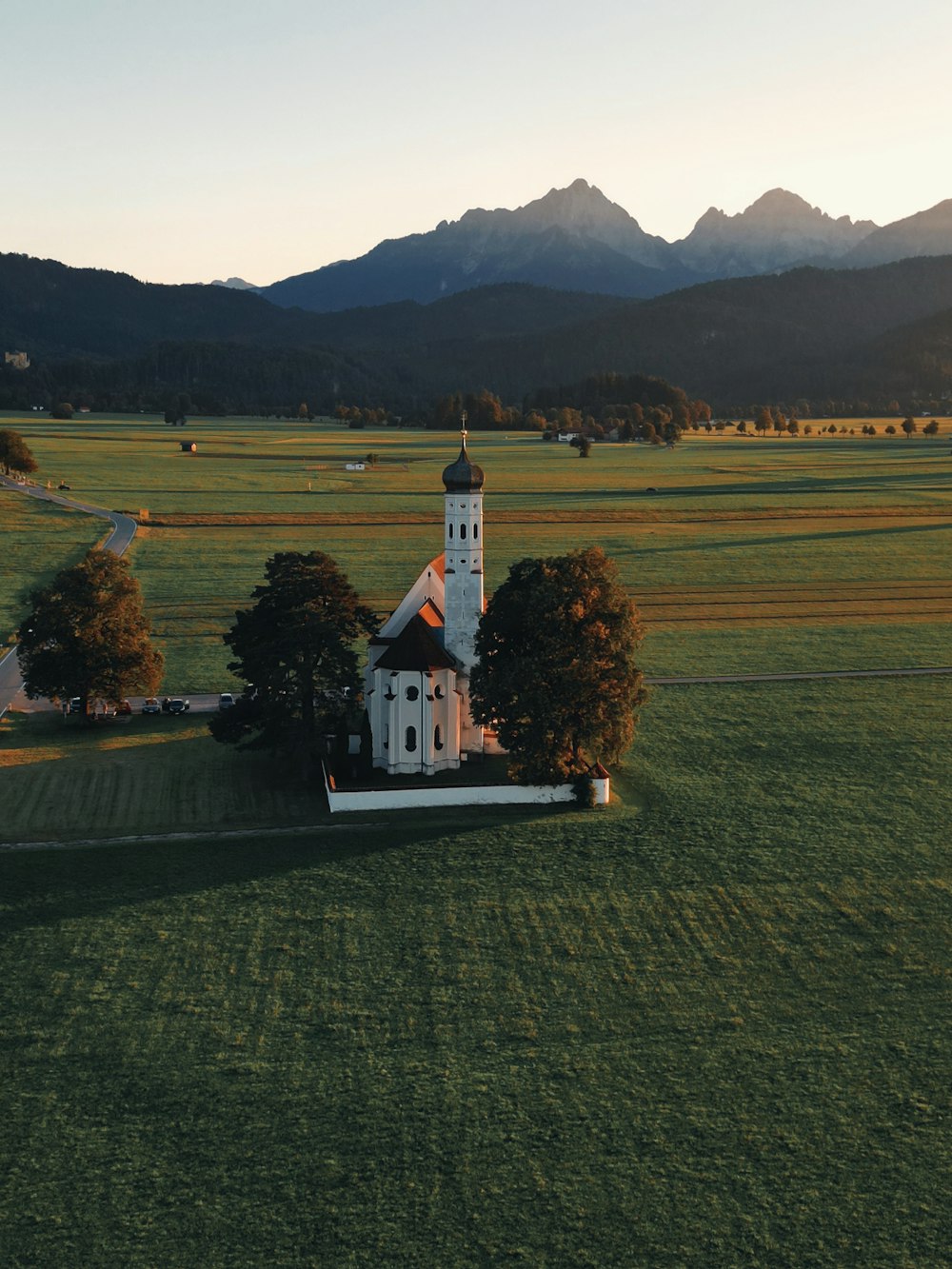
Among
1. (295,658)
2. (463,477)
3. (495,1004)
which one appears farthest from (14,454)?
(495,1004)

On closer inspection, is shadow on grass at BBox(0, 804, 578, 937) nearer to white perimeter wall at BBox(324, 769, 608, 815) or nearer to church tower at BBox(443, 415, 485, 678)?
white perimeter wall at BBox(324, 769, 608, 815)

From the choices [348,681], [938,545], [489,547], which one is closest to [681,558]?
[489,547]

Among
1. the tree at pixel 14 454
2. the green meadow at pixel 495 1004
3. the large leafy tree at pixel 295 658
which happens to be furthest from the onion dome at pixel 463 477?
the tree at pixel 14 454

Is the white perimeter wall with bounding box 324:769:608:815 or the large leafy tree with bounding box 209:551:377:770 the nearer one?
the white perimeter wall with bounding box 324:769:608:815

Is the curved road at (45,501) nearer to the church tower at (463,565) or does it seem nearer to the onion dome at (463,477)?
the church tower at (463,565)

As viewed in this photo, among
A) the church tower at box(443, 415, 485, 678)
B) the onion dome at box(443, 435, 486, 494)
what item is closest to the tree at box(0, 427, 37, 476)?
the church tower at box(443, 415, 485, 678)
